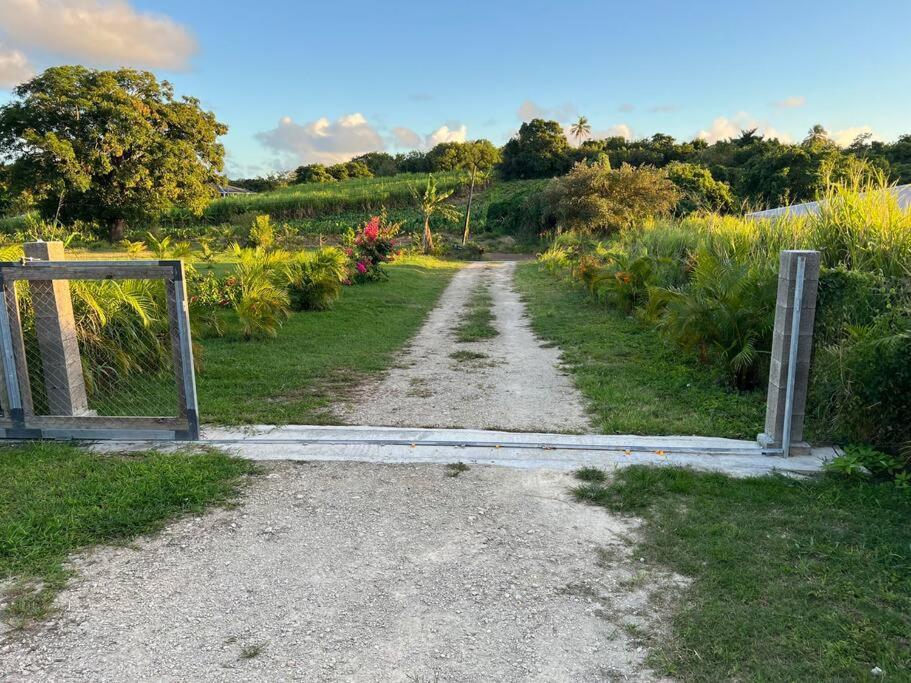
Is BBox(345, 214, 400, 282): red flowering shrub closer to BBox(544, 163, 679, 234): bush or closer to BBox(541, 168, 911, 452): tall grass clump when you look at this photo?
BBox(541, 168, 911, 452): tall grass clump

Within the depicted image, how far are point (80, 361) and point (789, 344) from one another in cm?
607

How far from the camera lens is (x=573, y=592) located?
2.93 meters

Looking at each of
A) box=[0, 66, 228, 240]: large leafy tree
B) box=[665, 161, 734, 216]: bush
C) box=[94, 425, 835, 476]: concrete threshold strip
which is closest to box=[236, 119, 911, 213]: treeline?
box=[665, 161, 734, 216]: bush

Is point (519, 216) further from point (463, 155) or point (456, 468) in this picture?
point (456, 468)

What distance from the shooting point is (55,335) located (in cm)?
516

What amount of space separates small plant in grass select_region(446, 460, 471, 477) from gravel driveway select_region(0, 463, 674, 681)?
28cm

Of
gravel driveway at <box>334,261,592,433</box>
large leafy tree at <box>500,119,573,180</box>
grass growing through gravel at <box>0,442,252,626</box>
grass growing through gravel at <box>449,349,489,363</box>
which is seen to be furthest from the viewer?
large leafy tree at <box>500,119,573,180</box>

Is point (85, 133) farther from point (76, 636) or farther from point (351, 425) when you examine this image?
point (76, 636)

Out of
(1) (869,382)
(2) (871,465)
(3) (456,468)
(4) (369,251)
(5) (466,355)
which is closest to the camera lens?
(2) (871,465)


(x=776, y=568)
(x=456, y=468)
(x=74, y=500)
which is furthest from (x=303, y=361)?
(x=776, y=568)

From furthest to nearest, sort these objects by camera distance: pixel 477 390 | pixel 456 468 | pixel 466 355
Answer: pixel 466 355
pixel 477 390
pixel 456 468

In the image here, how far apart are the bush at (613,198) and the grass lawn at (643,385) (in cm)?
2099

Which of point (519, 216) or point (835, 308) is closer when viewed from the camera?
point (835, 308)

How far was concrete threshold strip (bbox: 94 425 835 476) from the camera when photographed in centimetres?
446
